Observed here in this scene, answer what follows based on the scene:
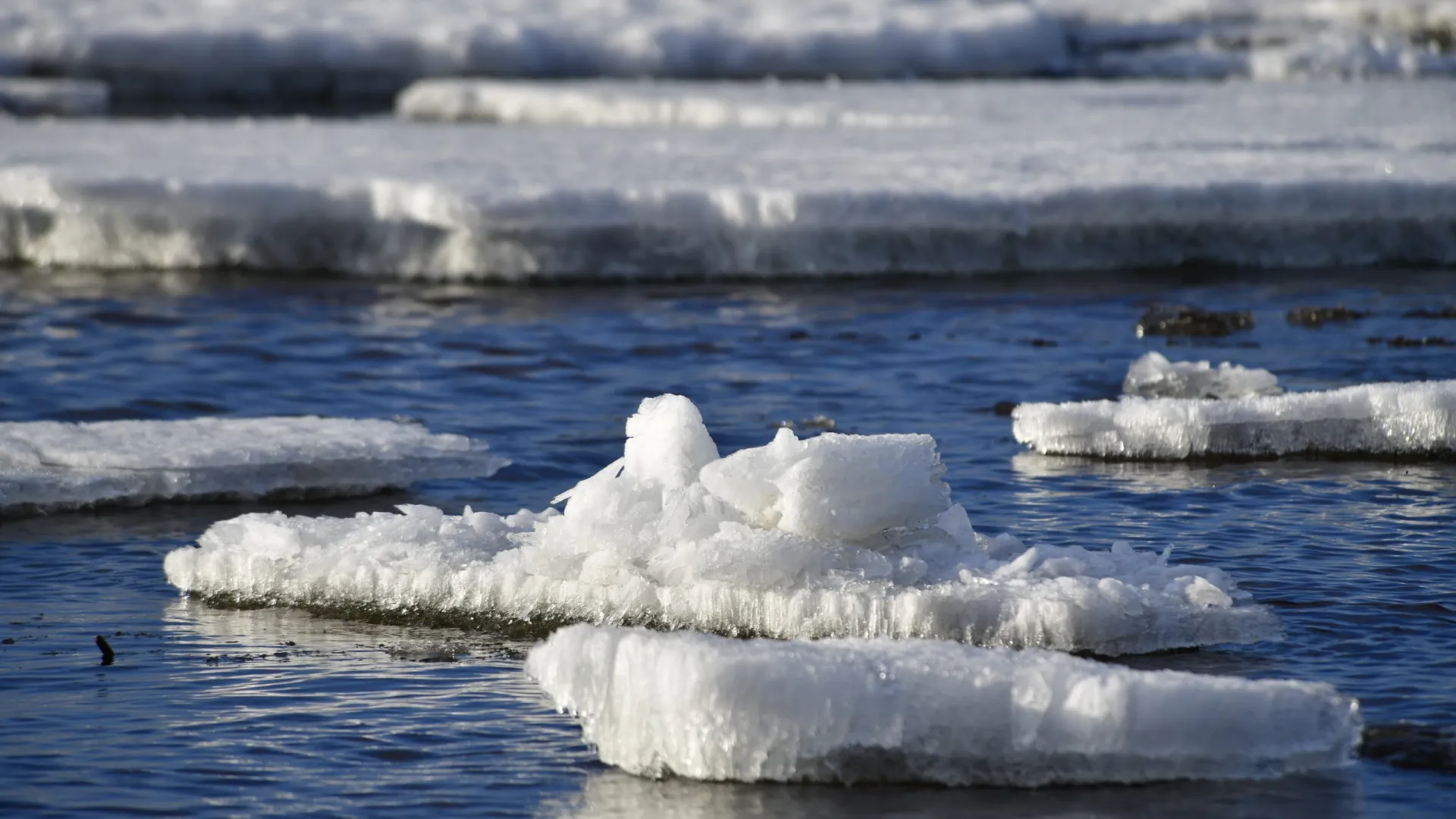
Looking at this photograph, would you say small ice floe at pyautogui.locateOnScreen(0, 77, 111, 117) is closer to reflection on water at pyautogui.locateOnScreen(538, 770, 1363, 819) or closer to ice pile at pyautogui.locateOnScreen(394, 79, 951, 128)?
ice pile at pyautogui.locateOnScreen(394, 79, 951, 128)

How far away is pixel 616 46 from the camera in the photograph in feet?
73.6

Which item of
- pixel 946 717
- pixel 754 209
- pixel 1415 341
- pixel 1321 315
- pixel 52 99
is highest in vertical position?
pixel 52 99

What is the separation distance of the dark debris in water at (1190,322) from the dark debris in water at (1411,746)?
655cm

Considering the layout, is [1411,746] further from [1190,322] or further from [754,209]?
[754,209]

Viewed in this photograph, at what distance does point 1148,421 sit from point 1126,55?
51.1 ft

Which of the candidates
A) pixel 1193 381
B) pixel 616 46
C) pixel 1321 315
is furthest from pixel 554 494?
pixel 616 46

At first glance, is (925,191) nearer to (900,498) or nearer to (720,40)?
(900,498)

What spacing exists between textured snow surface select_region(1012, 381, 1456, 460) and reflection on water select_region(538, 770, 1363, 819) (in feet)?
13.1

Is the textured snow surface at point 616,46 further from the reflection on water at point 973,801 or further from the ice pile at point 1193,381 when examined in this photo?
the reflection on water at point 973,801

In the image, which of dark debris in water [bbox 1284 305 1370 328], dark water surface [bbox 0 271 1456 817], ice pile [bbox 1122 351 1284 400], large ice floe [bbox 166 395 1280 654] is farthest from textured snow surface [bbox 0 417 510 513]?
dark debris in water [bbox 1284 305 1370 328]

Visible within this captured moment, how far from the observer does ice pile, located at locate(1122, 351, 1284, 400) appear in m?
9.75

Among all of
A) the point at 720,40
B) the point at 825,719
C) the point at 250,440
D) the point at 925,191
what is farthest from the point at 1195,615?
the point at 720,40

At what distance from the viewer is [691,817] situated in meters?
4.66

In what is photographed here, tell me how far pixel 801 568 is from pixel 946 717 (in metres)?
1.09
